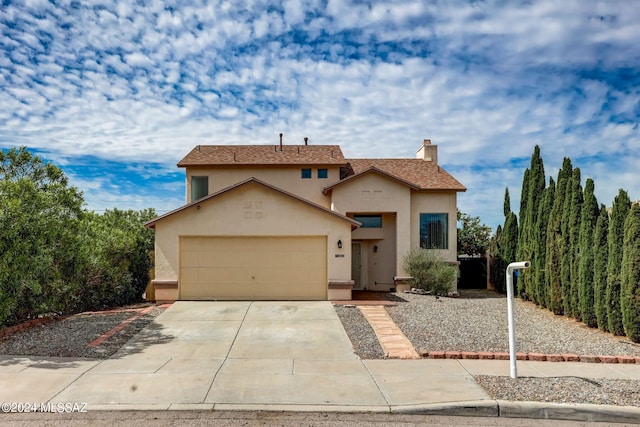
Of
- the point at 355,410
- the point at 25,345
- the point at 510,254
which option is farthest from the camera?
the point at 510,254

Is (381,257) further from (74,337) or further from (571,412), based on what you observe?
(571,412)

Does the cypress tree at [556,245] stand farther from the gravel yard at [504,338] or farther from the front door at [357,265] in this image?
the front door at [357,265]

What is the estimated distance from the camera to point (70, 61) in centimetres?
1199

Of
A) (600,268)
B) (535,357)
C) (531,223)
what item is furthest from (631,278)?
(531,223)

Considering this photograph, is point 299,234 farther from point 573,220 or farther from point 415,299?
point 573,220

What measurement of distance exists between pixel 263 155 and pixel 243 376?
14.2 m

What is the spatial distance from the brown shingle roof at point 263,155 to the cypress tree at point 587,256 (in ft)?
30.7

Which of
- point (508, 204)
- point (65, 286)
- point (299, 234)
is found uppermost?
point (508, 204)

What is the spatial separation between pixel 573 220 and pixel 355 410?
11.3m

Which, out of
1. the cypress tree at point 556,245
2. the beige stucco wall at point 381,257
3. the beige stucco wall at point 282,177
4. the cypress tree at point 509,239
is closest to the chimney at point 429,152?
the cypress tree at point 509,239

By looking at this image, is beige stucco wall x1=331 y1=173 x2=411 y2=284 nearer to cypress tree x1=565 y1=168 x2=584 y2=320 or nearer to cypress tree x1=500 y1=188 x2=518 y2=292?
cypress tree x1=500 y1=188 x2=518 y2=292

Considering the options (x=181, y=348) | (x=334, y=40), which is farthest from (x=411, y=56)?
(x=181, y=348)

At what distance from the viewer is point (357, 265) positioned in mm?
19375

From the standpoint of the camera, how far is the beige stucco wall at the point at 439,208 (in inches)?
763
